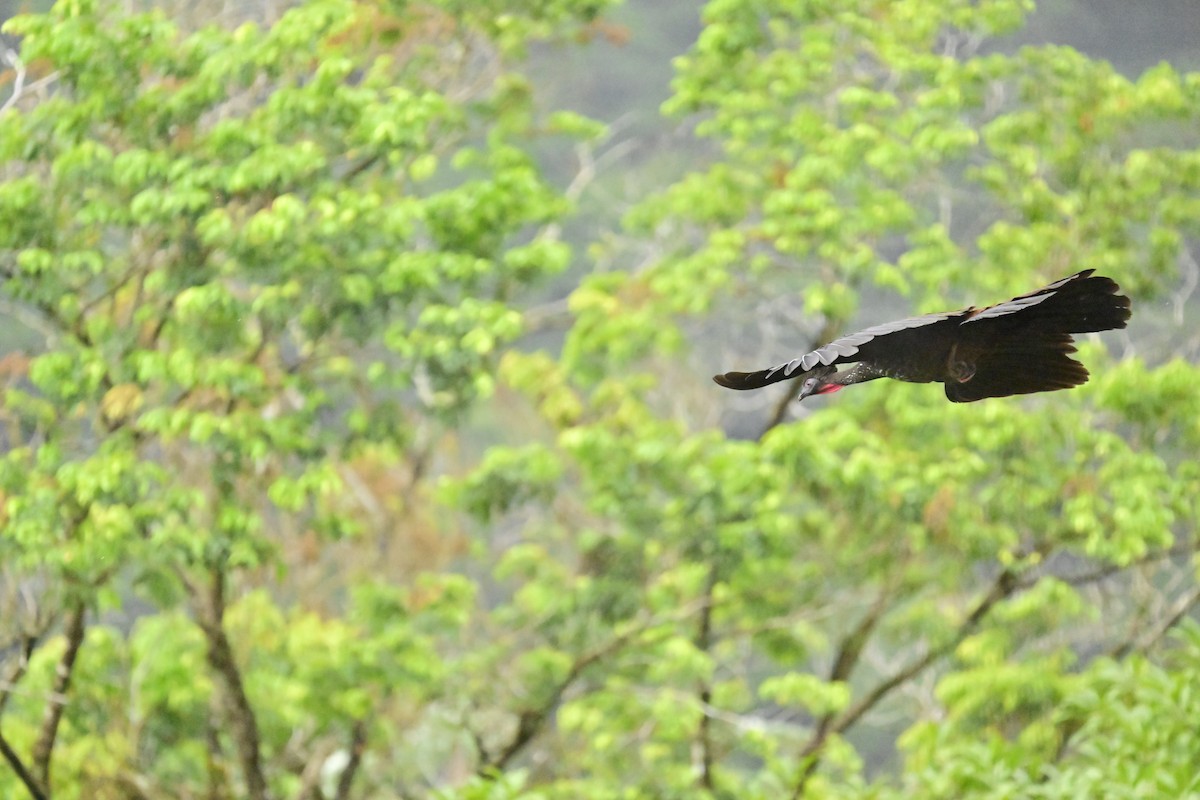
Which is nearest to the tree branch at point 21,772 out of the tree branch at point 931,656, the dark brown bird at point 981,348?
the tree branch at point 931,656

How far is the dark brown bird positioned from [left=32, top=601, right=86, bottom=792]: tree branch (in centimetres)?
363

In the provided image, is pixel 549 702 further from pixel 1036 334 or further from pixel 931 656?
pixel 1036 334

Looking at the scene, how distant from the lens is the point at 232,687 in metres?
5.10

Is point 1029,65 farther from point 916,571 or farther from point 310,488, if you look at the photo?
point 310,488

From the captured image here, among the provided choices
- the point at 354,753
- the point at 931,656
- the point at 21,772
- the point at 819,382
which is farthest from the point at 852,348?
the point at 931,656

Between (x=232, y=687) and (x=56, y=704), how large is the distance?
0.58 m

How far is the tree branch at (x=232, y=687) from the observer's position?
5.02 m

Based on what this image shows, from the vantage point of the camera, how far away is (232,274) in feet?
15.0

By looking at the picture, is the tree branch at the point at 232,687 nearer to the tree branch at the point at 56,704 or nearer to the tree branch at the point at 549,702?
the tree branch at the point at 56,704

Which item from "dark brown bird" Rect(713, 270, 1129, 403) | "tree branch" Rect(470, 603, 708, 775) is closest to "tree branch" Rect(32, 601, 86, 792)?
"tree branch" Rect(470, 603, 708, 775)

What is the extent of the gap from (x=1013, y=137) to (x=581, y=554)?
2.45 m

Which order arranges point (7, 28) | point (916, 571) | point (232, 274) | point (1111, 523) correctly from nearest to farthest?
point (7, 28)
point (232, 274)
point (1111, 523)
point (916, 571)

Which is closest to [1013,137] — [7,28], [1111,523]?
[1111,523]

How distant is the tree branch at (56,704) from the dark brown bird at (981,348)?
363 centimetres
